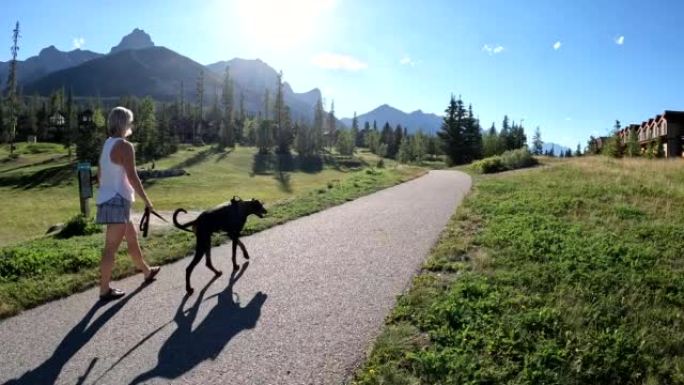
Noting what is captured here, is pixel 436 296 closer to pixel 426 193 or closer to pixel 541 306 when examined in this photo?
→ pixel 541 306

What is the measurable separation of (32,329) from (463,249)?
679 cm

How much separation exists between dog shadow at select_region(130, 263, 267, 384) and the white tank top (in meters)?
1.74

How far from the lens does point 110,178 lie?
20.8ft

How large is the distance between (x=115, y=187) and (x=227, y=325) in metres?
2.60

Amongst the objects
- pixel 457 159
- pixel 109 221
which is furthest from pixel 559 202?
pixel 457 159

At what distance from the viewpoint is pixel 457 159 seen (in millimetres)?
71625

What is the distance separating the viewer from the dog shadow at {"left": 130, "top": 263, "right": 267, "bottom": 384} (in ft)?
14.5

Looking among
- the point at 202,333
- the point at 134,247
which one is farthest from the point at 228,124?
the point at 202,333

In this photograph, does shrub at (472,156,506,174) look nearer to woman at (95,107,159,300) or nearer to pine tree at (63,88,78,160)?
woman at (95,107,159,300)

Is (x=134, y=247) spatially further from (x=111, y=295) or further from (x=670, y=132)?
(x=670, y=132)

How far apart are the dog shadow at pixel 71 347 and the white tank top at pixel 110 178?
1422 millimetres

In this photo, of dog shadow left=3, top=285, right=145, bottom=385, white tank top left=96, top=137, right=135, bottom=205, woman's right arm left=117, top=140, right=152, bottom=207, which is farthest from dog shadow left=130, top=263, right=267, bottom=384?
white tank top left=96, top=137, right=135, bottom=205

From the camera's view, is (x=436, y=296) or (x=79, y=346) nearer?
(x=79, y=346)

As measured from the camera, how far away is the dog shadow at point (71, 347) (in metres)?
4.18
